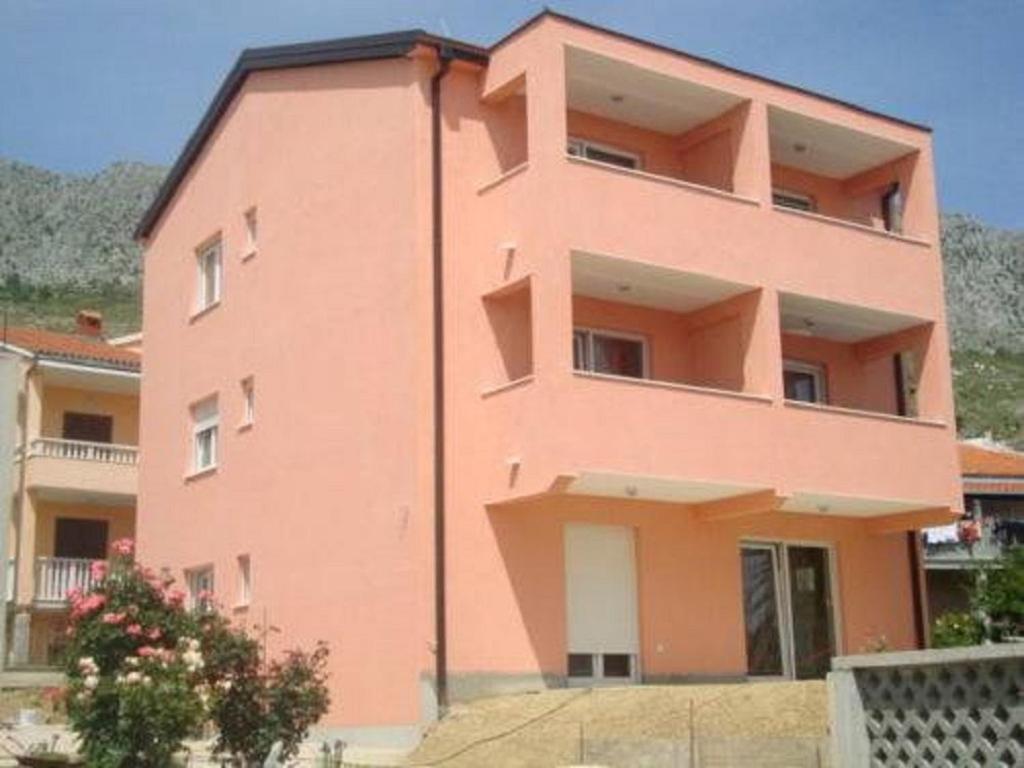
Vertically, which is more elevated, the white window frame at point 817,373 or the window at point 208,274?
the window at point 208,274

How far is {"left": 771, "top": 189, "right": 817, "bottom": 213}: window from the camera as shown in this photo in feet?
87.8

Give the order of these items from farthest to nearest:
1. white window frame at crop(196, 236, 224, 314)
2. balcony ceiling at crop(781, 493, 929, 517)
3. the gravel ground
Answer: white window frame at crop(196, 236, 224, 314)
balcony ceiling at crop(781, 493, 929, 517)
the gravel ground

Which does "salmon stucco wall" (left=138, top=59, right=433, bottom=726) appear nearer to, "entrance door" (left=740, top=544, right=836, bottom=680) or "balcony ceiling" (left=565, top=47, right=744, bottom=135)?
"balcony ceiling" (left=565, top=47, right=744, bottom=135)

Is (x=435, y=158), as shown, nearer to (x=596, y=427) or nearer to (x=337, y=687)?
(x=596, y=427)

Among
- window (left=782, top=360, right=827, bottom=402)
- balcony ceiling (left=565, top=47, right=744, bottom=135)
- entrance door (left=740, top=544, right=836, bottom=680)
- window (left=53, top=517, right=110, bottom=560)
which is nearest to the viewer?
balcony ceiling (left=565, top=47, right=744, bottom=135)

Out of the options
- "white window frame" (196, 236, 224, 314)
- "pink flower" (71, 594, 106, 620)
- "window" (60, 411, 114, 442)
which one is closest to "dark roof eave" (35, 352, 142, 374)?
"window" (60, 411, 114, 442)

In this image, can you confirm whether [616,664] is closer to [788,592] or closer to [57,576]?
[788,592]

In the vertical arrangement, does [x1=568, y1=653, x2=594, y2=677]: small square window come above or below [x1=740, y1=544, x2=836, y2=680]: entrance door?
below

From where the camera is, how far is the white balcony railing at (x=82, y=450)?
38.6 meters

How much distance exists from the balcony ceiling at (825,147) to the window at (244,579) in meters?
11.5

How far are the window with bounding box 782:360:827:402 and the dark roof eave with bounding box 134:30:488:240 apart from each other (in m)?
8.21

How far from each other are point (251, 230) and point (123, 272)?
92.2 metres

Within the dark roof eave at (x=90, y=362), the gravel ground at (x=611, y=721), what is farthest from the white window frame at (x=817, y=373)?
the dark roof eave at (x=90, y=362)

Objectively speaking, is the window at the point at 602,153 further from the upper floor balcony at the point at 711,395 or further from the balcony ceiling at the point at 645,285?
the upper floor balcony at the point at 711,395
